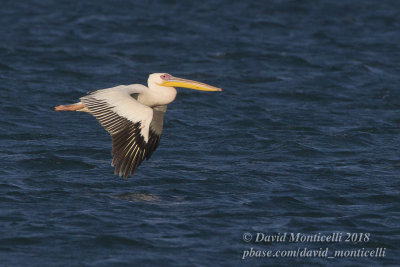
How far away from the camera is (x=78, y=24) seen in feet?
77.9

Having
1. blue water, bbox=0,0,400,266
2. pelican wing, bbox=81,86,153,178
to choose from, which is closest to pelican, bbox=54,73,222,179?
pelican wing, bbox=81,86,153,178

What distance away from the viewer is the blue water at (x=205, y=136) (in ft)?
31.1

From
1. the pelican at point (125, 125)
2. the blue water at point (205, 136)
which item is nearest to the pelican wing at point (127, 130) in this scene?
the pelican at point (125, 125)

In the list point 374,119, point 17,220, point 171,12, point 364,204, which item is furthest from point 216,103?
point 171,12

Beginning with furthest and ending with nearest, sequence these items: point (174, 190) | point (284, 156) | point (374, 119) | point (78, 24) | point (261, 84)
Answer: point (78, 24) < point (261, 84) < point (374, 119) < point (284, 156) < point (174, 190)

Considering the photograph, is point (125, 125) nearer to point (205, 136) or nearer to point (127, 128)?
point (127, 128)

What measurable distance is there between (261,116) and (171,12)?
422 inches

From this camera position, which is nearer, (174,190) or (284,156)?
(174,190)

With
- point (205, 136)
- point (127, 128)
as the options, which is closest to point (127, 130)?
point (127, 128)

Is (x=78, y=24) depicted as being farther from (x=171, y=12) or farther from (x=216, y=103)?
(x=216, y=103)

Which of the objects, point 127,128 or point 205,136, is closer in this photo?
point 127,128

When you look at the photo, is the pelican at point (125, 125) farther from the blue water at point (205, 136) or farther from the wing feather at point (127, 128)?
the blue water at point (205, 136)

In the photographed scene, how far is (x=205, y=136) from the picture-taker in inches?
567

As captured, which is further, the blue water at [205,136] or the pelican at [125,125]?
the pelican at [125,125]
